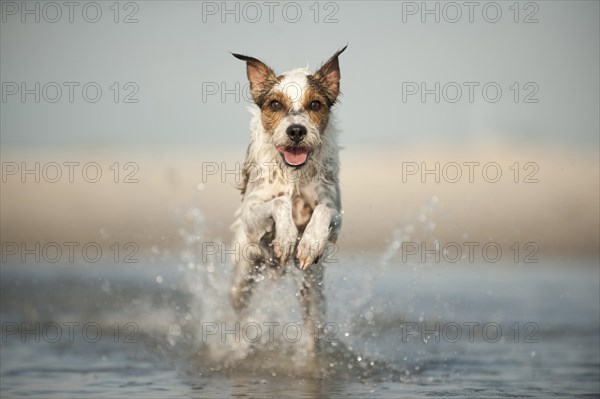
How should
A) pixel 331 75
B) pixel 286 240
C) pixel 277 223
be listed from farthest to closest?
1. pixel 331 75
2. pixel 277 223
3. pixel 286 240

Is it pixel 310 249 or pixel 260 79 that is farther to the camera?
pixel 260 79

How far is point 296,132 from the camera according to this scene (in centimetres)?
941

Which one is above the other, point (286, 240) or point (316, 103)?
point (316, 103)

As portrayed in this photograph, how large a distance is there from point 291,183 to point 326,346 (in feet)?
6.43

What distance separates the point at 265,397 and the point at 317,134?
2629mm

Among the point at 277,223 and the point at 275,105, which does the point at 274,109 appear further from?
the point at 277,223

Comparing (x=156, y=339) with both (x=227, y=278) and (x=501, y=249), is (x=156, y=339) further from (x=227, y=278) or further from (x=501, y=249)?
(x=501, y=249)

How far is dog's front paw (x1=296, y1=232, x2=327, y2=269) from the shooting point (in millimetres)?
9344

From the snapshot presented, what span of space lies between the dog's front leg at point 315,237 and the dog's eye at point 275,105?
3.53 feet

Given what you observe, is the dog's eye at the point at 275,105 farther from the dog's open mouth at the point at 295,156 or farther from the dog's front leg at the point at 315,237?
the dog's front leg at the point at 315,237

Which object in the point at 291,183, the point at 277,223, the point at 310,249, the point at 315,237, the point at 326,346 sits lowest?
the point at 326,346

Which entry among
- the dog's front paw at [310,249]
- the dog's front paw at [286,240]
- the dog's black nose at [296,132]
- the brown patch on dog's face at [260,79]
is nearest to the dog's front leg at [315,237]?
the dog's front paw at [310,249]

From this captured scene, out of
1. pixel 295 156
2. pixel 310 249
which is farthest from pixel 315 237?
pixel 295 156

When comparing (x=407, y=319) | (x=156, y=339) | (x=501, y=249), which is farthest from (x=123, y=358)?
(x=501, y=249)
